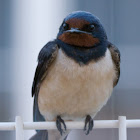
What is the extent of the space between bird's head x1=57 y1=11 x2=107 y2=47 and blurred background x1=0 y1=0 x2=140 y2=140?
2.34ft

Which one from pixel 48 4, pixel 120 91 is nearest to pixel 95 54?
pixel 48 4

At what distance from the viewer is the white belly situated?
3.28 ft

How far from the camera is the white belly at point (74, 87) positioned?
1.00 meters

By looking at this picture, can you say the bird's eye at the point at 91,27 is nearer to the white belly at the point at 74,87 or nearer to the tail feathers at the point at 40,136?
the white belly at the point at 74,87

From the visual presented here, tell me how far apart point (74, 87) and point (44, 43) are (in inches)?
32.6

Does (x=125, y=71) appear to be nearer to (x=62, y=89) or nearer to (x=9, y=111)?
(x=9, y=111)

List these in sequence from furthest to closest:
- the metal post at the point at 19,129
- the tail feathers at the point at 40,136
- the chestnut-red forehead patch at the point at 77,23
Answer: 1. the tail feathers at the point at 40,136
2. the chestnut-red forehead patch at the point at 77,23
3. the metal post at the point at 19,129

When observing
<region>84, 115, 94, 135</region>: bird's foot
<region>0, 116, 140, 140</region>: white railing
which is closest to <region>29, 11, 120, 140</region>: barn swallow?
<region>84, 115, 94, 135</region>: bird's foot

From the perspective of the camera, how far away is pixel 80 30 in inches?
39.1

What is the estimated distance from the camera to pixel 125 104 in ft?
6.19

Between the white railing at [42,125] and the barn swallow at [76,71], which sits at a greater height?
the barn swallow at [76,71]

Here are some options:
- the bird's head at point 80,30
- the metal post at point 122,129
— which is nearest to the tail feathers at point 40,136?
the bird's head at point 80,30

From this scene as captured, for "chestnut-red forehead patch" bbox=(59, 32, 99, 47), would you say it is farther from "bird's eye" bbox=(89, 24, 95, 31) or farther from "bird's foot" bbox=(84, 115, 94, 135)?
"bird's foot" bbox=(84, 115, 94, 135)

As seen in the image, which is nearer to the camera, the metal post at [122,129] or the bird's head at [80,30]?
the metal post at [122,129]
